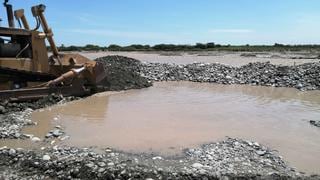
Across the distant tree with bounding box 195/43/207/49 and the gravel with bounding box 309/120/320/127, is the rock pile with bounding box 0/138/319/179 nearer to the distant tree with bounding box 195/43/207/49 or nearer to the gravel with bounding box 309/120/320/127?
the gravel with bounding box 309/120/320/127

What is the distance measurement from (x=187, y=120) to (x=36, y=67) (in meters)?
5.59

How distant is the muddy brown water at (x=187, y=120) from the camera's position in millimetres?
9352

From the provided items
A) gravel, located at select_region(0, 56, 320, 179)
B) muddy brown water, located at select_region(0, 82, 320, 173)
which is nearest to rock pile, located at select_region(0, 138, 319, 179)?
gravel, located at select_region(0, 56, 320, 179)

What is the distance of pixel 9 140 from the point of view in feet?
30.2

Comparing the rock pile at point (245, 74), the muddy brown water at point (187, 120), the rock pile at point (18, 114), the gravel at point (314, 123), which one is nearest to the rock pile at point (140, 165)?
the muddy brown water at point (187, 120)

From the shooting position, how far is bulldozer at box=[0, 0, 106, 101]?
13.4 metres

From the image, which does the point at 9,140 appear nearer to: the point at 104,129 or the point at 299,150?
the point at 104,129

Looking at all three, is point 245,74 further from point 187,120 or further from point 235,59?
point 235,59

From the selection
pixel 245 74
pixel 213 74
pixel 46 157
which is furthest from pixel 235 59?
pixel 46 157

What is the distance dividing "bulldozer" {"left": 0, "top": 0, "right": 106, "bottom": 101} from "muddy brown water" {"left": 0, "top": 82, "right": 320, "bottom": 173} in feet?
2.34

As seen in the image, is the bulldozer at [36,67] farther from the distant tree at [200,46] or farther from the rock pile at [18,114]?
the distant tree at [200,46]

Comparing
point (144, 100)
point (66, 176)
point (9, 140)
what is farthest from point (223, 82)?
point (66, 176)

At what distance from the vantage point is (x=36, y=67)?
14250mm

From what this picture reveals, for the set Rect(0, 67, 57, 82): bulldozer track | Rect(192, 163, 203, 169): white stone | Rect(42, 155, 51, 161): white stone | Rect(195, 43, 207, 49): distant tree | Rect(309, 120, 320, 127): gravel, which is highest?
Rect(0, 67, 57, 82): bulldozer track
